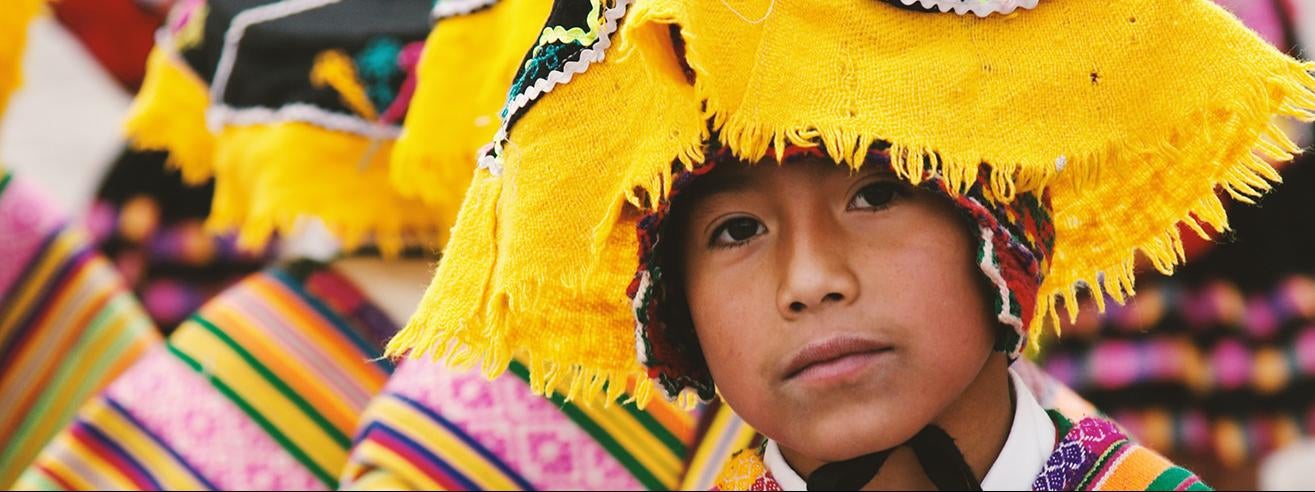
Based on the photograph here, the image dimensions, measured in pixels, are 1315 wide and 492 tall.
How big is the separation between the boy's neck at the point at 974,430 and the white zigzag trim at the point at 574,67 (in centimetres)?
42

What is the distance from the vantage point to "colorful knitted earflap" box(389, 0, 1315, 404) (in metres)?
1.28

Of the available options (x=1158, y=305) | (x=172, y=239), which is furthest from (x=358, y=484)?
(x=172, y=239)

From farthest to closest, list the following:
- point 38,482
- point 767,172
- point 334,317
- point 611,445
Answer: point 334,317, point 38,482, point 611,445, point 767,172

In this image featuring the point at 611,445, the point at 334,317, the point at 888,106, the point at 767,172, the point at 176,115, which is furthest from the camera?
the point at 176,115

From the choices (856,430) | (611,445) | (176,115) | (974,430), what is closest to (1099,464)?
(974,430)

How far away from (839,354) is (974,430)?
19 cm

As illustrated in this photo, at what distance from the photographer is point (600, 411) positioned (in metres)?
1.96

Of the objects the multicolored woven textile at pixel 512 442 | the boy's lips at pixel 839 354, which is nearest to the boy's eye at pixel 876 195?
the boy's lips at pixel 839 354

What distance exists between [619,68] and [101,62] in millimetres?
2357

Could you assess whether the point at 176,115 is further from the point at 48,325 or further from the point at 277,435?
the point at 277,435

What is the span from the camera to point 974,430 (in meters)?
1.44

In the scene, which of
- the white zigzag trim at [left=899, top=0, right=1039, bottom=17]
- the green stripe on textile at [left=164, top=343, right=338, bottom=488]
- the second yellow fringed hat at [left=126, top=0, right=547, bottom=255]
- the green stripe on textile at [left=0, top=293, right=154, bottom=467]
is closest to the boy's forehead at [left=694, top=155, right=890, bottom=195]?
the white zigzag trim at [left=899, top=0, right=1039, bottom=17]

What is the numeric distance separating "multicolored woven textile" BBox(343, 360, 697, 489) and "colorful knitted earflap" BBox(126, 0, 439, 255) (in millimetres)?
286

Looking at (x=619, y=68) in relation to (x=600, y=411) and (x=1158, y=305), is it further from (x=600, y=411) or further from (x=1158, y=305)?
(x=1158, y=305)
